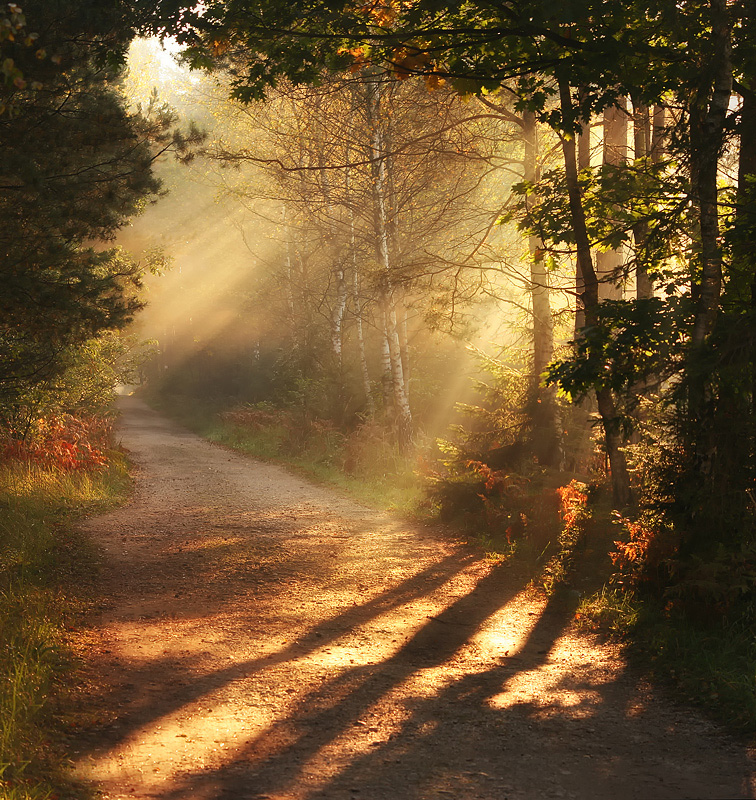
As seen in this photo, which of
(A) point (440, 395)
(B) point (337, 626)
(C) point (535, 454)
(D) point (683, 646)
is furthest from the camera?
(A) point (440, 395)

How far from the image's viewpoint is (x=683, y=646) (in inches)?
253

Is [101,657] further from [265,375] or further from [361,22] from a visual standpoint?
[265,375]

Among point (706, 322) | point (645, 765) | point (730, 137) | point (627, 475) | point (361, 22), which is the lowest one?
point (645, 765)

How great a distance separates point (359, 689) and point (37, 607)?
11.6 feet

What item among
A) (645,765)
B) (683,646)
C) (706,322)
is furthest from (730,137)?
(645,765)

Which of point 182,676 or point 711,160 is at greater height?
point 711,160

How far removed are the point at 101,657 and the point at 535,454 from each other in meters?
7.57

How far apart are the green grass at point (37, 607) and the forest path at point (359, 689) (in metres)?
0.27

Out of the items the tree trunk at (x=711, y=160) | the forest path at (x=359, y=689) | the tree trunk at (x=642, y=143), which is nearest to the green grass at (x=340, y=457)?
the forest path at (x=359, y=689)

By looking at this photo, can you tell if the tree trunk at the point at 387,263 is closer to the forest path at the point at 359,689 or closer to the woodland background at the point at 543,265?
the woodland background at the point at 543,265

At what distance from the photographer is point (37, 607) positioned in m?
7.36

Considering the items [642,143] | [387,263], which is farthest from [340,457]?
[642,143]

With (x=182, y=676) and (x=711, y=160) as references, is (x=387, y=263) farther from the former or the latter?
(x=182, y=676)

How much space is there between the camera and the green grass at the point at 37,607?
4457mm
